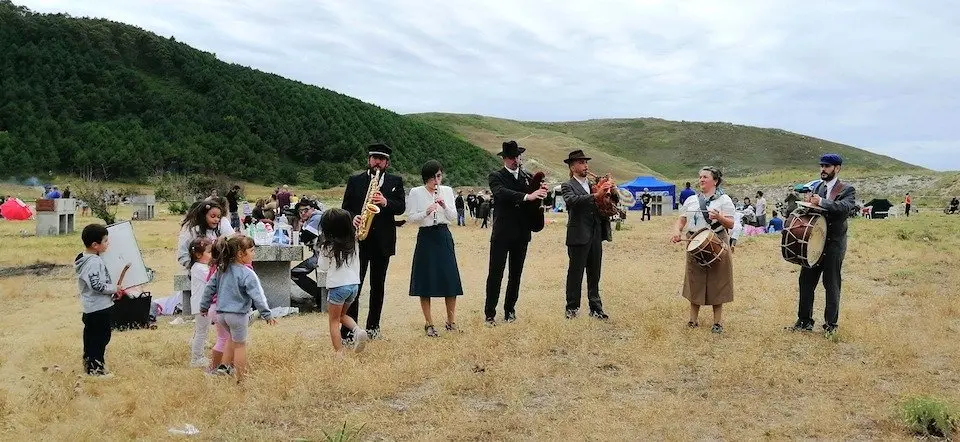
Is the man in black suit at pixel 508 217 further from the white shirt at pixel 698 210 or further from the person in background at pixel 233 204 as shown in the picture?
the person in background at pixel 233 204

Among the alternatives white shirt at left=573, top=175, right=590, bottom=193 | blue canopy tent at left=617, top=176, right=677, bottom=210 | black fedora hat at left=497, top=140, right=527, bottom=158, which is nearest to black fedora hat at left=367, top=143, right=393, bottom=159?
black fedora hat at left=497, top=140, right=527, bottom=158

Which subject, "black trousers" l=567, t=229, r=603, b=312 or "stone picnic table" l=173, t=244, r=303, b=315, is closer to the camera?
"black trousers" l=567, t=229, r=603, b=312

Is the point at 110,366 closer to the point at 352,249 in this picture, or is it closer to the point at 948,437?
the point at 352,249

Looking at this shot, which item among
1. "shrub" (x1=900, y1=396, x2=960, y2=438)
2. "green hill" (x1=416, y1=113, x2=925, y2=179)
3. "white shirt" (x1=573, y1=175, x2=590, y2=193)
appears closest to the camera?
"shrub" (x1=900, y1=396, x2=960, y2=438)

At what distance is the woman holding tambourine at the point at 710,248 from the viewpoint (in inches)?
289

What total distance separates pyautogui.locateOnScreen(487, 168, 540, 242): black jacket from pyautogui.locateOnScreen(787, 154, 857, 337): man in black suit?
2758mm

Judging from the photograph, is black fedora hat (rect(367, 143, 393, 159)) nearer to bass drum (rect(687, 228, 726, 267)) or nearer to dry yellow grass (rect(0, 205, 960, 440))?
dry yellow grass (rect(0, 205, 960, 440))

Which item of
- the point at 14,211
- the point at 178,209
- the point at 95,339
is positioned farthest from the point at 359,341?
the point at 178,209

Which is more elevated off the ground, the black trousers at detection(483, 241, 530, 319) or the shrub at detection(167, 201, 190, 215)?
the black trousers at detection(483, 241, 530, 319)

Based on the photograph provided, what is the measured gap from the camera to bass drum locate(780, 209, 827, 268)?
23.5 ft

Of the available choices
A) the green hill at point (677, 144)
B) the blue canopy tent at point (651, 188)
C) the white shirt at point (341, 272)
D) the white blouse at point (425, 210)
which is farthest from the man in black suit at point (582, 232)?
the green hill at point (677, 144)

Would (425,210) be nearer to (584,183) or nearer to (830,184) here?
(584,183)

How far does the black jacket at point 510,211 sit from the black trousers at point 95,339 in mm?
3719

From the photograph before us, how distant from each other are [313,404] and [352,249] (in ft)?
5.55
